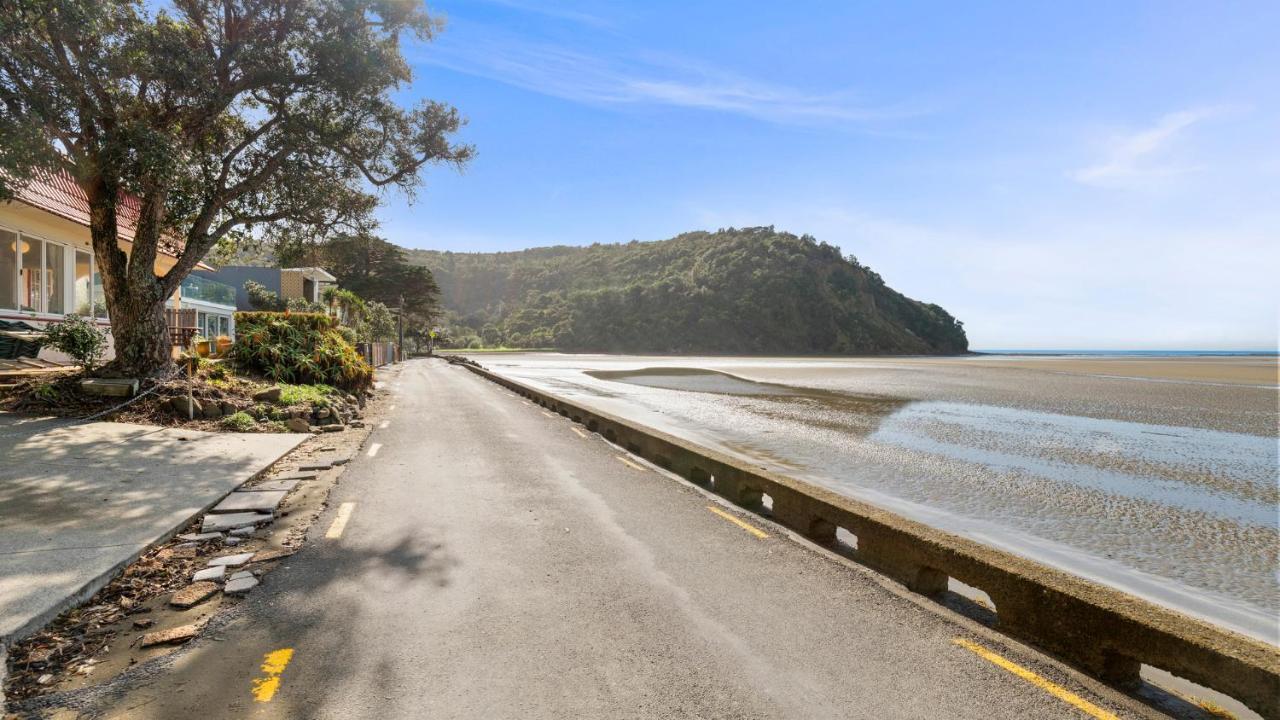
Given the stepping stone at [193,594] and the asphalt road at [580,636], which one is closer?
the asphalt road at [580,636]

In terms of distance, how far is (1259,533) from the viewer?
28.6 feet

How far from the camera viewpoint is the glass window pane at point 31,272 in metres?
17.2

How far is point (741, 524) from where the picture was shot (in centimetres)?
723

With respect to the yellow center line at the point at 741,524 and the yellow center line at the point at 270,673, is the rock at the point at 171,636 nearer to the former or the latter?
the yellow center line at the point at 270,673

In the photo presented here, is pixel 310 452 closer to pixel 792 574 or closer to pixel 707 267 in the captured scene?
pixel 792 574

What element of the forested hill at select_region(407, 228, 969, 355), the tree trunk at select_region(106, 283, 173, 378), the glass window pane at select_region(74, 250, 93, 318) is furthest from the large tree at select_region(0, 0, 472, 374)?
the forested hill at select_region(407, 228, 969, 355)

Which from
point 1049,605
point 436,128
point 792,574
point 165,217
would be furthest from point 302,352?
point 1049,605

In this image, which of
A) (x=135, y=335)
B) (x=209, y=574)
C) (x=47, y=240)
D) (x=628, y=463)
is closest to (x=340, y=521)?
(x=209, y=574)

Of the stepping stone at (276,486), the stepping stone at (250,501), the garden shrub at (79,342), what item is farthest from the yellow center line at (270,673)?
the garden shrub at (79,342)

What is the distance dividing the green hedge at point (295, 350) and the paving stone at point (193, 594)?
12966 mm

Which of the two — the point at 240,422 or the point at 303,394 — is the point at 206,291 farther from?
the point at 240,422

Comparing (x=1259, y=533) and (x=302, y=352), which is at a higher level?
(x=302, y=352)

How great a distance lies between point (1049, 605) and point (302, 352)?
17.9m

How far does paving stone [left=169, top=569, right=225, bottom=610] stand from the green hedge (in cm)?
1297
